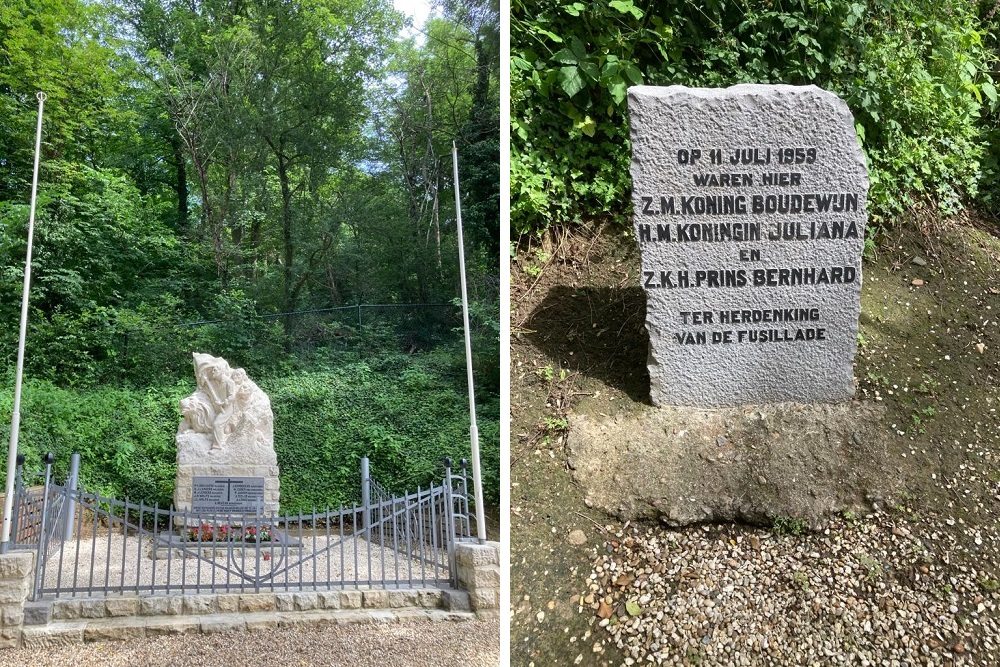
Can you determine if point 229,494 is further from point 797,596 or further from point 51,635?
point 797,596

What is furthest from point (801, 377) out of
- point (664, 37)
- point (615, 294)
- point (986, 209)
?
point (986, 209)

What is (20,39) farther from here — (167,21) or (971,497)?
(971,497)

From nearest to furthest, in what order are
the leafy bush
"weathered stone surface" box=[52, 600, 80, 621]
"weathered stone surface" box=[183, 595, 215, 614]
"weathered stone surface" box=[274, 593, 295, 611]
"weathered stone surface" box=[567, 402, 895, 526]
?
"weathered stone surface" box=[567, 402, 895, 526]
"weathered stone surface" box=[52, 600, 80, 621]
"weathered stone surface" box=[183, 595, 215, 614]
"weathered stone surface" box=[274, 593, 295, 611]
the leafy bush

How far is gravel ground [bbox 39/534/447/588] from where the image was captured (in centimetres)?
364

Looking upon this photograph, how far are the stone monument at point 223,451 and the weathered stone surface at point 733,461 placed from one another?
2.79 meters

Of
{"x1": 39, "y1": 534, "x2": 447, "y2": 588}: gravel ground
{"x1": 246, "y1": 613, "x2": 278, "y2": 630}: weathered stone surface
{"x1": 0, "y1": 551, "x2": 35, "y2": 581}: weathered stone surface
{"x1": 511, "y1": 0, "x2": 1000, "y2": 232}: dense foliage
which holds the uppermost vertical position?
{"x1": 511, "y1": 0, "x2": 1000, "y2": 232}: dense foliage

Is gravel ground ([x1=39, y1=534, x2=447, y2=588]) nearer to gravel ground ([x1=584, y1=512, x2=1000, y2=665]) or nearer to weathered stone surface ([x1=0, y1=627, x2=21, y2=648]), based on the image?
weathered stone surface ([x1=0, y1=627, x2=21, y2=648])

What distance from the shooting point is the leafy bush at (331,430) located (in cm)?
526

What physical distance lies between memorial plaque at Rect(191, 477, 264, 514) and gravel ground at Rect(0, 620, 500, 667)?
1675 millimetres

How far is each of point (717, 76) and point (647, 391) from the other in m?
2.31

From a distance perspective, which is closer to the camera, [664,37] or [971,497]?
[971,497]

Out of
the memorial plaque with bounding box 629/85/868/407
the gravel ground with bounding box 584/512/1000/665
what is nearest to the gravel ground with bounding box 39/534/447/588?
the gravel ground with bounding box 584/512/1000/665

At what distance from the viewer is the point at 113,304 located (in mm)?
5227

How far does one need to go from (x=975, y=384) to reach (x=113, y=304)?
584cm
